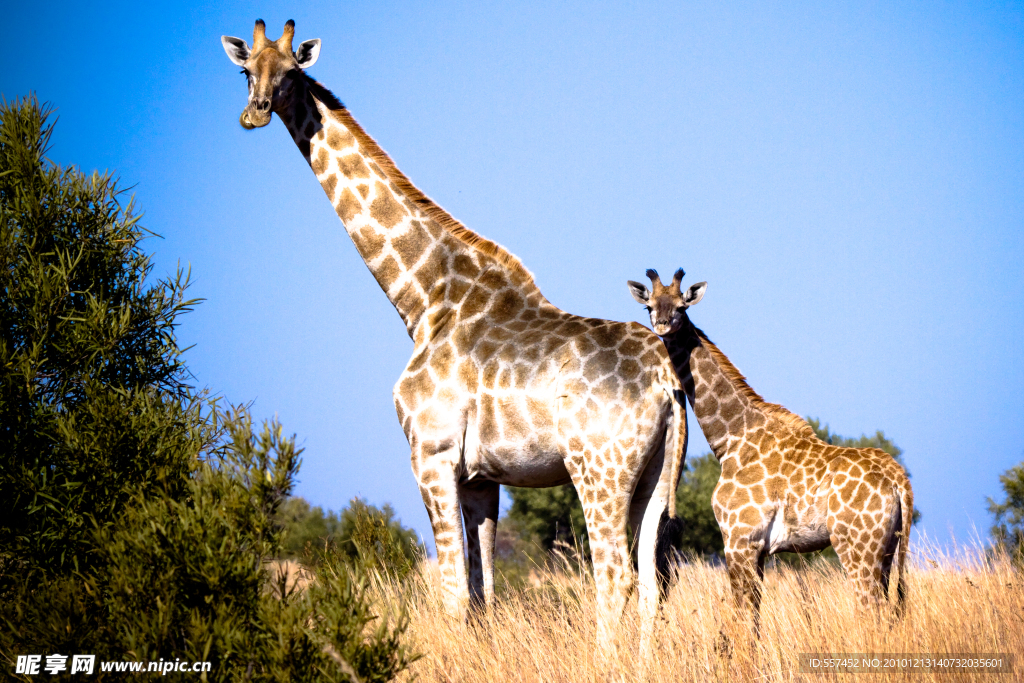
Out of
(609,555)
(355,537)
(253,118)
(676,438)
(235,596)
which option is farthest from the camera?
(355,537)

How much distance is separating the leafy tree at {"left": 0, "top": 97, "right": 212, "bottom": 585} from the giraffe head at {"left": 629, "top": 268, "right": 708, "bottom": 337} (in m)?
5.16

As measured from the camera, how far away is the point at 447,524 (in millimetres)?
7840

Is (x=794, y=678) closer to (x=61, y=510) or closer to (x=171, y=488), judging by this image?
(x=171, y=488)

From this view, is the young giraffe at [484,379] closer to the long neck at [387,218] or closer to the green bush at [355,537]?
the long neck at [387,218]

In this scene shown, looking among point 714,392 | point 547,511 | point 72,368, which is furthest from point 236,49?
point 547,511

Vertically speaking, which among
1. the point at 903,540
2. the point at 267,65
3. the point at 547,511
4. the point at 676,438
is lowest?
the point at 903,540

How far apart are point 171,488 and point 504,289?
146 inches

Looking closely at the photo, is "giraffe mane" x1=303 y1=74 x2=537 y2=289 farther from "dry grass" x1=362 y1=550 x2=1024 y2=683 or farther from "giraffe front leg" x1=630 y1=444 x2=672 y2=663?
"dry grass" x1=362 y1=550 x2=1024 y2=683

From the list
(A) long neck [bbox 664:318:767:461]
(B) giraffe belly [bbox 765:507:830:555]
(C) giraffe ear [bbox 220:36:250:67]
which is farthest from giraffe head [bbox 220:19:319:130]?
(B) giraffe belly [bbox 765:507:830:555]

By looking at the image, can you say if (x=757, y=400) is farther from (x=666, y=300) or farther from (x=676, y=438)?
(x=676, y=438)

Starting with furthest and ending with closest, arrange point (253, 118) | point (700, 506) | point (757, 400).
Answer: point (700, 506) → point (757, 400) → point (253, 118)

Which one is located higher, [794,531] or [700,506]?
[700,506]

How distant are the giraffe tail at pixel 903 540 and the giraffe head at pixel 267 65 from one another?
24.4 ft

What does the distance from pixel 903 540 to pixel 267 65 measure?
26.1ft
